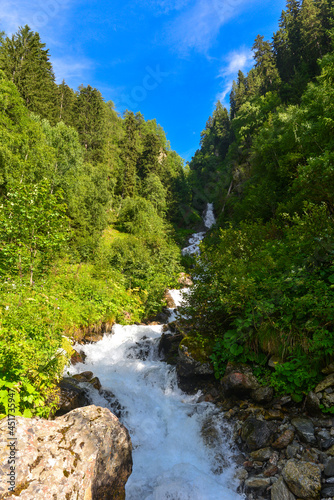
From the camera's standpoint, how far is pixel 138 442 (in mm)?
6605

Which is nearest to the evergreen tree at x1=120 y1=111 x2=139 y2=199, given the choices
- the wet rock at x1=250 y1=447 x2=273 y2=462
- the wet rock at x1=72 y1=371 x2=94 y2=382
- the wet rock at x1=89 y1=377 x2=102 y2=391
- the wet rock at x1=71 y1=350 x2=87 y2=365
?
the wet rock at x1=71 y1=350 x2=87 y2=365

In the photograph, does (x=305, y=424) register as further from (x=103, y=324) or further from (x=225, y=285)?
(x=103, y=324)

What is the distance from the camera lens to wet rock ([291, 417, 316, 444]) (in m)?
4.73

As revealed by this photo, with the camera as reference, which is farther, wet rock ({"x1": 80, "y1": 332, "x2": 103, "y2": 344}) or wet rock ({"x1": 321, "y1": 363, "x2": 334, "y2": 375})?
wet rock ({"x1": 80, "y1": 332, "x2": 103, "y2": 344})

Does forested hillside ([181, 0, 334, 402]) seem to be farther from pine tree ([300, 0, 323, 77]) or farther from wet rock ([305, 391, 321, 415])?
pine tree ([300, 0, 323, 77])

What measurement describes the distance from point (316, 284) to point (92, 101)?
47.8 metres

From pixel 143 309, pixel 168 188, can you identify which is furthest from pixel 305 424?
pixel 168 188

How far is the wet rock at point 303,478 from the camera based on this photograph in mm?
3840

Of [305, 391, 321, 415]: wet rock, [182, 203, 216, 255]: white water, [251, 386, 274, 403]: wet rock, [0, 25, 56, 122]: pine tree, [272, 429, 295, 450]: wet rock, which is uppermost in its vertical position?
[0, 25, 56, 122]: pine tree

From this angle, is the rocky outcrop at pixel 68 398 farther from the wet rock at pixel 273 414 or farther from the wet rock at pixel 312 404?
the wet rock at pixel 312 404

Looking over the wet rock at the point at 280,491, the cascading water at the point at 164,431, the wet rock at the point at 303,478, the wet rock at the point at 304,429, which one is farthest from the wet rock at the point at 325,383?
the cascading water at the point at 164,431

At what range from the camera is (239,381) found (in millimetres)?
6648

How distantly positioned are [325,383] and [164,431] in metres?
4.76

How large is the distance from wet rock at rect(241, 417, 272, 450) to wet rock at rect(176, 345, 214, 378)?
2.37 m
